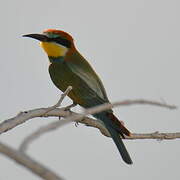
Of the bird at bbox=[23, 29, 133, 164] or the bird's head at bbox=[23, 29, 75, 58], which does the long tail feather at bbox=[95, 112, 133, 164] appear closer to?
the bird at bbox=[23, 29, 133, 164]

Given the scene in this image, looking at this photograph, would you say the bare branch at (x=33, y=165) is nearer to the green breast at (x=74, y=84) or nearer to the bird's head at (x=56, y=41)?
the green breast at (x=74, y=84)

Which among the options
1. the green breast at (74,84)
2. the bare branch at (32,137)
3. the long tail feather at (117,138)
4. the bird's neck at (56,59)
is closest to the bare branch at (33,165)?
the bare branch at (32,137)

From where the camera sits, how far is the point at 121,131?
4.93 ft

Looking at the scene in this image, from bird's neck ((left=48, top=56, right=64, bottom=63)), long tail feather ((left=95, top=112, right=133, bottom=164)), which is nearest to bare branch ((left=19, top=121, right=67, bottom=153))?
long tail feather ((left=95, top=112, right=133, bottom=164))

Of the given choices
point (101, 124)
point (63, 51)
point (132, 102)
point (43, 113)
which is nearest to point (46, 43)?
point (63, 51)

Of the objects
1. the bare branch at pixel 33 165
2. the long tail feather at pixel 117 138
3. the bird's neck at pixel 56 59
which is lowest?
the long tail feather at pixel 117 138

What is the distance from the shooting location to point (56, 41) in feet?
6.57

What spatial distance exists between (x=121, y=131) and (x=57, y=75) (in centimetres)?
53

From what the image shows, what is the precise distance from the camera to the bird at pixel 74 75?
1.61 meters

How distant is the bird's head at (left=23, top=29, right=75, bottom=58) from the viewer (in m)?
2.01

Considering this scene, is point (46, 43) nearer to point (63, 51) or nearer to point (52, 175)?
point (63, 51)

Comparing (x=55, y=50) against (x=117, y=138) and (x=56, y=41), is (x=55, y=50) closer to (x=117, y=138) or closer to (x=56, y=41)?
(x=56, y=41)

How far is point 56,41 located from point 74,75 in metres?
0.18

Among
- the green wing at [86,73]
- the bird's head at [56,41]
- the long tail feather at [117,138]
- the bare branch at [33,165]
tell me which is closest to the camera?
the bare branch at [33,165]
